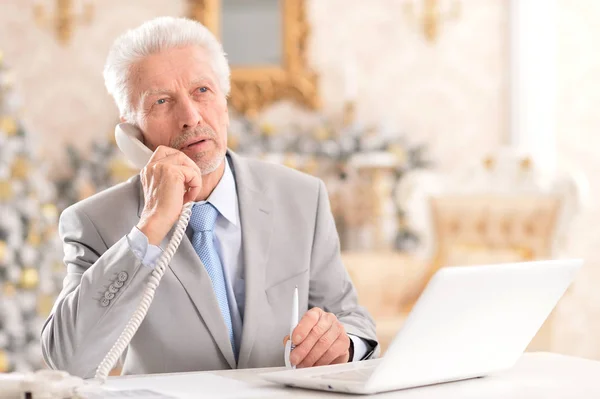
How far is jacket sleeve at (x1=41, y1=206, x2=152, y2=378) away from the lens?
142cm

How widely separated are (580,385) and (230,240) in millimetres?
789

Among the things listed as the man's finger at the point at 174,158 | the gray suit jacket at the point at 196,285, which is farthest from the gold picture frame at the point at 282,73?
the man's finger at the point at 174,158

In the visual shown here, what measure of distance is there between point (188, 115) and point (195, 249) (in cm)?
27

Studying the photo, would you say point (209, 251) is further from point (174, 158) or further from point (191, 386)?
point (191, 386)

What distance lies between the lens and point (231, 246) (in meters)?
1.73

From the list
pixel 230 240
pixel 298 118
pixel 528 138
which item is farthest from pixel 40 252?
pixel 528 138

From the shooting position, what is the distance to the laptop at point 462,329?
107cm

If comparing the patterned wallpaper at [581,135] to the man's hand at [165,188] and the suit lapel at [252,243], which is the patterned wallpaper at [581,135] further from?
the man's hand at [165,188]

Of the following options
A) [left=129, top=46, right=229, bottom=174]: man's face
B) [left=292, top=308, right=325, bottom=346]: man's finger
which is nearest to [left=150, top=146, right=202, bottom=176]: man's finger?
[left=129, top=46, right=229, bottom=174]: man's face

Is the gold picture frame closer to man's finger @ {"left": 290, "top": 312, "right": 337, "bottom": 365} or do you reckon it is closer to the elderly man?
the elderly man

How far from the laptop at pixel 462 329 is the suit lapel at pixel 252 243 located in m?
0.39

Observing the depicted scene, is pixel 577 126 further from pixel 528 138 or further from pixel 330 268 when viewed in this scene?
pixel 330 268

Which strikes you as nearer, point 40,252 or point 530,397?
point 530,397

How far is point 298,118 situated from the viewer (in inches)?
219
